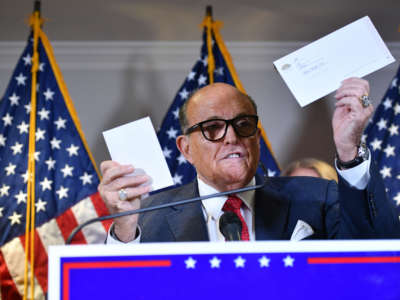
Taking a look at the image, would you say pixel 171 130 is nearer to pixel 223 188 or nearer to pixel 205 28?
pixel 205 28

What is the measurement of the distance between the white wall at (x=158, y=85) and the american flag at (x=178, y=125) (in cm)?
47

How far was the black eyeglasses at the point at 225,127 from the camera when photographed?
1.58m

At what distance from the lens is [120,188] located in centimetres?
130

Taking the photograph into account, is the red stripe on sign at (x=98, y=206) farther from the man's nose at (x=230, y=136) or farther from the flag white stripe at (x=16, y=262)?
the man's nose at (x=230, y=136)

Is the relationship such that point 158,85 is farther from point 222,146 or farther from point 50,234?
point 222,146

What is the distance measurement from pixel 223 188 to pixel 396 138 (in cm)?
210

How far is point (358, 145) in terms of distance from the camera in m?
1.32

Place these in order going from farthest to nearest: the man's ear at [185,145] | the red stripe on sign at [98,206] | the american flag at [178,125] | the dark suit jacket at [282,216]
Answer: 1. the american flag at [178,125]
2. the red stripe on sign at [98,206]
3. the man's ear at [185,145]
4. the dark suit jacket at [282,216]

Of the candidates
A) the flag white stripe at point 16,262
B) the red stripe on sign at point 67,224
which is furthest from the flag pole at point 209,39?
the flag white stripe at point 16,262

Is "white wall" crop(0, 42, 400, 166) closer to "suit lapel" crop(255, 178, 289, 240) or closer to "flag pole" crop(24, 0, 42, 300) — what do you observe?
"flag pole" crop(24, 0, 42, 300)

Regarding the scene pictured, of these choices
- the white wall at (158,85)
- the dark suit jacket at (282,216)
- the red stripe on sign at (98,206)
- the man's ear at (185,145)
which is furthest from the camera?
the white wall at (158,85)

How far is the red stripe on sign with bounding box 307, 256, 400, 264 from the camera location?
3.11ft

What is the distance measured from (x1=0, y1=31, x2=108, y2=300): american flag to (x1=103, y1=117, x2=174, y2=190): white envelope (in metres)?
1.79

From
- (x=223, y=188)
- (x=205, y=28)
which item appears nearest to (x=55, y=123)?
(x=205, y=28)
